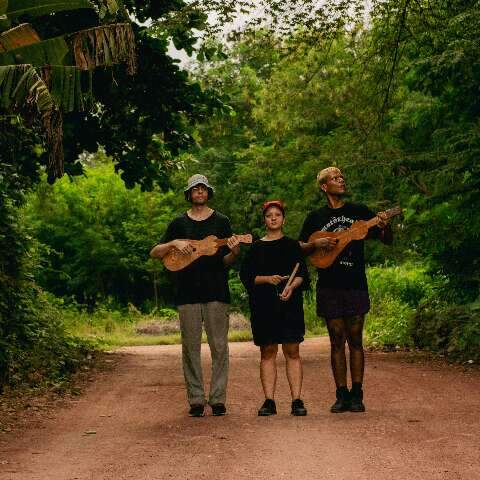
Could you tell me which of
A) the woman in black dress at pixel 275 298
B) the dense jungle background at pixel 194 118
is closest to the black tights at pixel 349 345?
the woman in black dress at pixel 275 298

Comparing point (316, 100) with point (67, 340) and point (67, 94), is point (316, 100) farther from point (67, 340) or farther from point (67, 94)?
point (67, 94)

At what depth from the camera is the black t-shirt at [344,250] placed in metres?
9.78

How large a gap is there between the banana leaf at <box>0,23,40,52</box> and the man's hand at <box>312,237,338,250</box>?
3652 millimetres

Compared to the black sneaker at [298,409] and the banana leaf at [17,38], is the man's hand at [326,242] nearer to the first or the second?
the black sneaker at [298,409]

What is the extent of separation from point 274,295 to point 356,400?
1.25 meters

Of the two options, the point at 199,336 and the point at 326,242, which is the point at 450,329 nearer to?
the point at 199,336

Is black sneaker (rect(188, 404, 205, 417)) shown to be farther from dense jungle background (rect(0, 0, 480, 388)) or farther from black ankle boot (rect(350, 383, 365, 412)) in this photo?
dense jungle background (rect(0, 0, 480, 388))

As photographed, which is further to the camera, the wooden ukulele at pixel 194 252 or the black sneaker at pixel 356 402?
the wooden ukulele at pixel 194 252

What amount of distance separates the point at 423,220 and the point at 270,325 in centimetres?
722

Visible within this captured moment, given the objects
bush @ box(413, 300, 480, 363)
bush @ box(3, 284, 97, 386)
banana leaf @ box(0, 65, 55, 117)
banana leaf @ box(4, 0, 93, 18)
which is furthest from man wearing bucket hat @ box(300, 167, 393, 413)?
bush @ box(413, 300, 480, 363)

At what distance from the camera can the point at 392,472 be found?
677 centimetres

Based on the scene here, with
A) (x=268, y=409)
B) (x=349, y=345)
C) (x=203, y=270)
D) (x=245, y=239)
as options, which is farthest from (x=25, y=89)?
(x=349, y=345)

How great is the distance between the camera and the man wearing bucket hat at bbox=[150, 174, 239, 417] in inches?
399

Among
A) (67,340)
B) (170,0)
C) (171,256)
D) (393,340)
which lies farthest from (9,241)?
(393,340)
